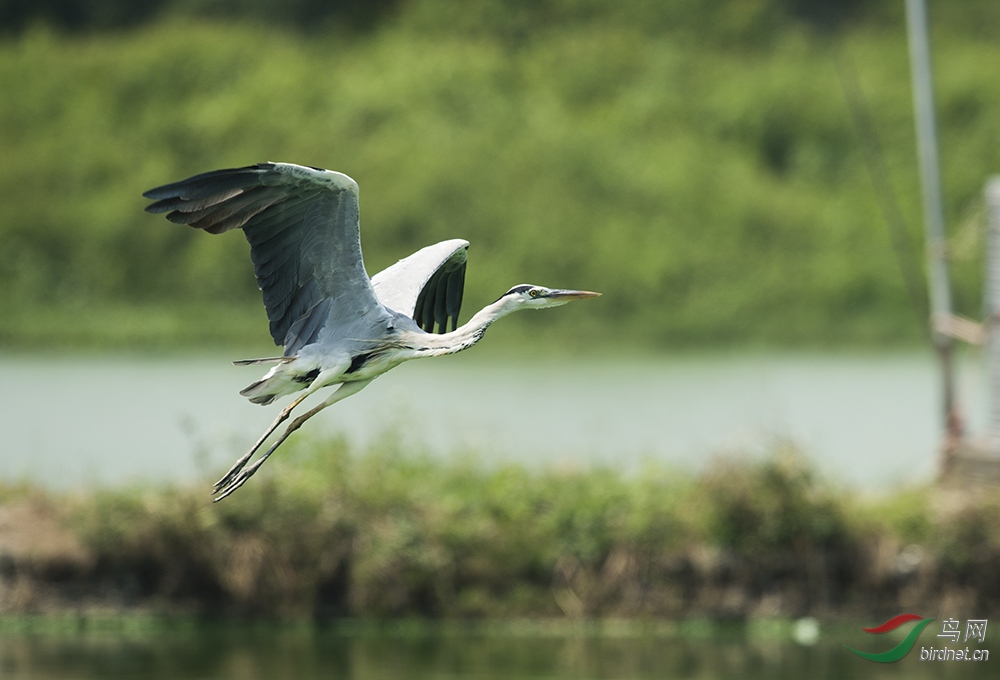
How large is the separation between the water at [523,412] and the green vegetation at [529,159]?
198 cm

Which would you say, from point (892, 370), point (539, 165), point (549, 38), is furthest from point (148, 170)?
point (892, 370)

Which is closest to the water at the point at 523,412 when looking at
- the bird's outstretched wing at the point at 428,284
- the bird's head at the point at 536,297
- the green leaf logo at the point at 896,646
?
the green leaf logo at the point at 896,646

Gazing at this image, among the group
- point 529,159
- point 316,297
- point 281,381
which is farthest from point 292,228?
point 529,159

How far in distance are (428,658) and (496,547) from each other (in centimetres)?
156

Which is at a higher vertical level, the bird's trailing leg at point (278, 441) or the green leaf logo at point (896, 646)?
the bird's trailing leg at point (278, 441)

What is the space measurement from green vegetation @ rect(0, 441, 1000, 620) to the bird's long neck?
5.57m

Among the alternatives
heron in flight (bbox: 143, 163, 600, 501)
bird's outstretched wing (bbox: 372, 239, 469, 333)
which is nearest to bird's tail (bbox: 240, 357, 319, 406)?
heron in flight (bbox: 143, 163, 600, 501)

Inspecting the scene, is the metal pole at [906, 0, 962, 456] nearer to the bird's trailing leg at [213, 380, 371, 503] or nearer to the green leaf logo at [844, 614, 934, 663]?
the green leaf logo at [844, 614, 934, 663]

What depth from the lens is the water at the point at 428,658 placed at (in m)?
12.9

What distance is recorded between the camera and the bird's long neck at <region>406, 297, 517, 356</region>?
8.98 m

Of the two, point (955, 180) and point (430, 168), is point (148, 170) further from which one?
point (955, 180)

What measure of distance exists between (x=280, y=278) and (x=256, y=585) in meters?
5.98

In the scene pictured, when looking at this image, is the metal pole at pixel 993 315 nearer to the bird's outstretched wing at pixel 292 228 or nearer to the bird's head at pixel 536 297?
the bird's head at pixel 536 297

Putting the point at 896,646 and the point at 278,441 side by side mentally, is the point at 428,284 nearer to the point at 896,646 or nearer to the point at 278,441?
the point at 278,441
